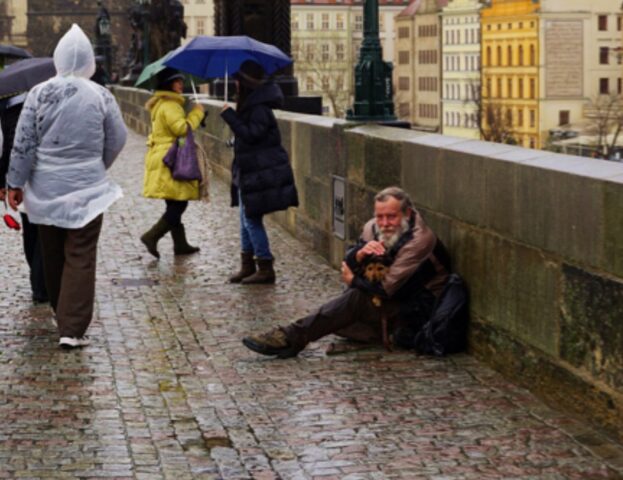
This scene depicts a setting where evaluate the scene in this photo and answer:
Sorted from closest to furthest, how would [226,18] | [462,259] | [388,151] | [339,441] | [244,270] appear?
[339,441], [462,259], [388,151], [244,270], [226,18]

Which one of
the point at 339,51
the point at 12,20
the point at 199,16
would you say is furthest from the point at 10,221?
the point at 339,51

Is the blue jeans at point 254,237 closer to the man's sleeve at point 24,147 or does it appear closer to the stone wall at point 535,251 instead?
the stone wall at point 535,251

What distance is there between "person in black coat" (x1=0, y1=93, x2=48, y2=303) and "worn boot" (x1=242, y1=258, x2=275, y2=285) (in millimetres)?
1515

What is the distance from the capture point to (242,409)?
814 centimetres

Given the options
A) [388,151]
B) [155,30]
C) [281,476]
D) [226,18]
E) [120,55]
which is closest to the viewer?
[281,476]

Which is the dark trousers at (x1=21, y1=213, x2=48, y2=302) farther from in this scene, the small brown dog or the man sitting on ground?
the small brown dog

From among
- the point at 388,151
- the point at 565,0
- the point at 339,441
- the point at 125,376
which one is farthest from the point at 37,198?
the point at 565,0

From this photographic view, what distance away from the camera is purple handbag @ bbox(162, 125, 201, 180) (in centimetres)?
1373

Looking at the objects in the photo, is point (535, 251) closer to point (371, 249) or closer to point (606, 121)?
point (371, 249)

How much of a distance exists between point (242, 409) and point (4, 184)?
3.43m

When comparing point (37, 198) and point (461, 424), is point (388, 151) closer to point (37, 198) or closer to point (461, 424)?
point (37, 198)

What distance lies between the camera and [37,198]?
9.98m

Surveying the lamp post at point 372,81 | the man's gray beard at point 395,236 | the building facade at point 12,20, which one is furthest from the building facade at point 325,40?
the man's gray beard at point 395,236

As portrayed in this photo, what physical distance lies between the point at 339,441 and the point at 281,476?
594mm
